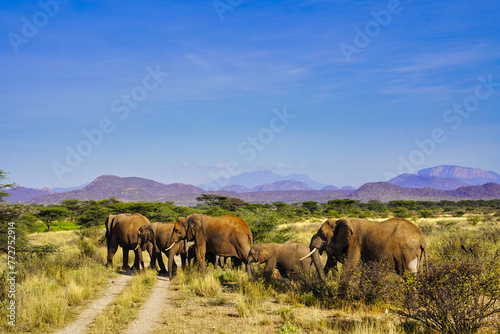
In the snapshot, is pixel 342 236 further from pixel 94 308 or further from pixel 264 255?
pixel 94 308

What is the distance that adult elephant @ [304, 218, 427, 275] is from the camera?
973 cm

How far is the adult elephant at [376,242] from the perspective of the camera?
9.73 meters

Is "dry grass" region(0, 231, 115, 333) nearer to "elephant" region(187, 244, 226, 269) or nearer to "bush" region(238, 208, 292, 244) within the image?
"elephant" region(187, 244, 226, 269)

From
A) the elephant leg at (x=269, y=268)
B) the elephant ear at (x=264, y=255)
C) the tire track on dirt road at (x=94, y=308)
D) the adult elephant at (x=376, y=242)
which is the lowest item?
the tire track on dirt road at (x=94, y=308)

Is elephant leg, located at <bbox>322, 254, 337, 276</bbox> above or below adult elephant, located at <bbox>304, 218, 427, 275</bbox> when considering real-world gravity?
below

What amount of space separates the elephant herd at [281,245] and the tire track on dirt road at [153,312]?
1.84 metres

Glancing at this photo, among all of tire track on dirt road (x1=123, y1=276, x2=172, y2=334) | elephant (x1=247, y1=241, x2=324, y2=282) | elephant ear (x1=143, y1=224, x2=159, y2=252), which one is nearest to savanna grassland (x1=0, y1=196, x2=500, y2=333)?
tire track on dirt road (x1=123, y1=276, x2=172, y2=334)

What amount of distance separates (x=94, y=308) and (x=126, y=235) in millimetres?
6281

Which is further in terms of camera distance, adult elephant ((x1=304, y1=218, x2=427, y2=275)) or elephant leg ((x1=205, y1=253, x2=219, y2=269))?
elephant leg ((x1=205, y1=253, x2=219, y2=269))

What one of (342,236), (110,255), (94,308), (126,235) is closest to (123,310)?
(94,308)

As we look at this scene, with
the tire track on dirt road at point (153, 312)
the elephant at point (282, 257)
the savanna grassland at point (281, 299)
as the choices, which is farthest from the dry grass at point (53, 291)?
the elephant at point (282, 257)

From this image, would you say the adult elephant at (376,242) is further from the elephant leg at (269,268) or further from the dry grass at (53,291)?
the dry grass at (53,291)

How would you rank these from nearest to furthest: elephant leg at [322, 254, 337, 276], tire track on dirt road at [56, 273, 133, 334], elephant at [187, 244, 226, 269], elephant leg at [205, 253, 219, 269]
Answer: tire track on dirt road at [56, 273, 133, 334] → elephant leg at [322, 254, 337, 276] → elephant leg at [205, 253, 219, 269] → elephant at [187, 244, 226, 269]

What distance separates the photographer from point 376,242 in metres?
10.1
